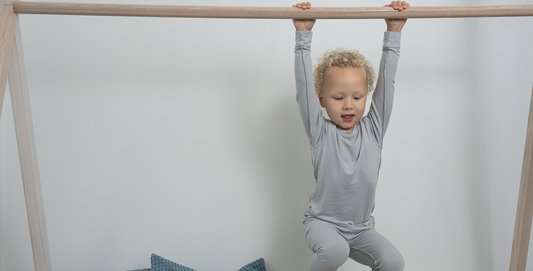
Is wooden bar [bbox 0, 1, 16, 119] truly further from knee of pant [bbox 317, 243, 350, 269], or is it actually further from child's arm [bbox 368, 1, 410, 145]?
child's arm [bbox 368, 1, 410, 145]

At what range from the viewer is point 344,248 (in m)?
1.38

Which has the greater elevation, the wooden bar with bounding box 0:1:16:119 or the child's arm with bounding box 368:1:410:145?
the wooden bar with bounding box 0:1:16:119

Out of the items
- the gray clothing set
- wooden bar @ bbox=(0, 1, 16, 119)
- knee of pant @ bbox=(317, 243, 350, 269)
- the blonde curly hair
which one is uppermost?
wooden bar @ bbox=(0, 1, 16, 119)

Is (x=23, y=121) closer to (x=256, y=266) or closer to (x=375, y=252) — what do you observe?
(x=256, y=266)

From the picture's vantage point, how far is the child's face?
1455mm

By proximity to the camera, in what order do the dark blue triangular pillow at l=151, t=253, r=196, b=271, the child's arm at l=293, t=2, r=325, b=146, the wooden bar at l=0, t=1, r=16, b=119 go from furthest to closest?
the dark blue triangular pillow at l=151, t=253, r=196, b=271 < the child's arm at l=293, t=2, r=325, b=146 < the wooden bar at l=0, t=1, r=16, b=119

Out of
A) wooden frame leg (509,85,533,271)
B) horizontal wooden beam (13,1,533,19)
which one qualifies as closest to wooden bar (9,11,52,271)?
horizontal wooden beam (13,1,533,19)

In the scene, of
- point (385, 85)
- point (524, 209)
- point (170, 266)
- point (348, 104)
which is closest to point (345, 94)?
point (348, 104)

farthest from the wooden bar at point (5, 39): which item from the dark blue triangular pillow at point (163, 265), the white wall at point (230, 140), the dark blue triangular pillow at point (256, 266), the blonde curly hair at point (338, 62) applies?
the dark blue triangular pillow at point (256, 266)

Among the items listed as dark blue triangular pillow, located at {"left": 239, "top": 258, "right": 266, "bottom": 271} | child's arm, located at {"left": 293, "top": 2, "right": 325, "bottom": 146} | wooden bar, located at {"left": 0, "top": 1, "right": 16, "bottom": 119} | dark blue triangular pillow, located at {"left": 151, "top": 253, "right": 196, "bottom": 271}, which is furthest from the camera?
dark blue triangular pillow, located at {"left": 239, "top": 258, "right": 266, "bottom": 271}

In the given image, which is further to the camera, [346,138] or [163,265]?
[163,265]

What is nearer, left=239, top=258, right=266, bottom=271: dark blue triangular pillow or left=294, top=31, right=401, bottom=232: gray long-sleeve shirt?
left=294, top=31, right=401, bottom=232: gray long-sleeve shirt

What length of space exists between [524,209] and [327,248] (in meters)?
0.84

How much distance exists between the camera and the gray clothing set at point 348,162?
4.74 ft
